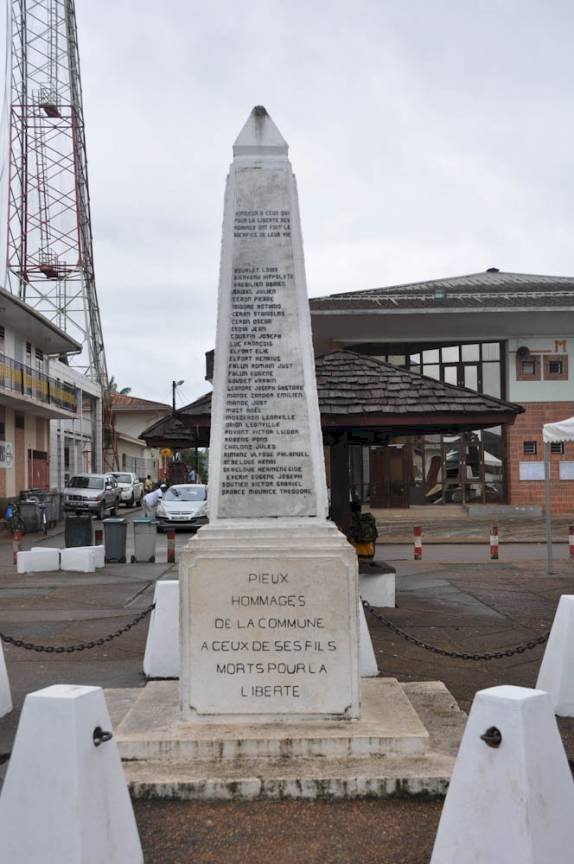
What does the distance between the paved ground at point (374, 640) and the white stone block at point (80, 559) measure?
0.49 meters

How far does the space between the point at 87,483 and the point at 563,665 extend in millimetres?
28251

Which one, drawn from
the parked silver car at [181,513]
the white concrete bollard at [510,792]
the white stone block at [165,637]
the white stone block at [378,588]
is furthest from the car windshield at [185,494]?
the white concrete bollard at [510,792]

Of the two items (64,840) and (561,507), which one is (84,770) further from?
(561,507)

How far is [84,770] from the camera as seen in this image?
313 cm

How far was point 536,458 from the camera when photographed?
96.5 feet

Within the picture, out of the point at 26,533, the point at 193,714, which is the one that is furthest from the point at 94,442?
the point at 193,714

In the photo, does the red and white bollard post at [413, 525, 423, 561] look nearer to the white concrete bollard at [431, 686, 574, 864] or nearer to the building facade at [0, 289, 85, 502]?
the white concrete bollard at [431, 686, 574, 864]

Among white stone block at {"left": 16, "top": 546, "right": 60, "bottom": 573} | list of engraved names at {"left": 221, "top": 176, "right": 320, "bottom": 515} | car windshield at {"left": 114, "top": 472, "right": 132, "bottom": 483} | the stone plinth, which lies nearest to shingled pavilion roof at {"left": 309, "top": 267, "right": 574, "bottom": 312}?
white stone block at {"left": 16, "top": 546, "right": 60, "bottom": 573}

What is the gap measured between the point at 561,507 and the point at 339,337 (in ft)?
33.6

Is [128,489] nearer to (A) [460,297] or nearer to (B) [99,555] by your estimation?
(A) [460,297]

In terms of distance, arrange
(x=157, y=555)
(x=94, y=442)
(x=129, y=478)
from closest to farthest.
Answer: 1. (x=157, y=555)
2. (x=129, y=478)
3. (x=94, y=442)

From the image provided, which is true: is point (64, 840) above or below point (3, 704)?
above

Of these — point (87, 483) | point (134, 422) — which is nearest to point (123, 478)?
point (87, 483)

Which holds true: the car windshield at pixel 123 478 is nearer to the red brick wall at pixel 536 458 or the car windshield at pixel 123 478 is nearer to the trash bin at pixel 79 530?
the red brick wall at pixel 536 458
